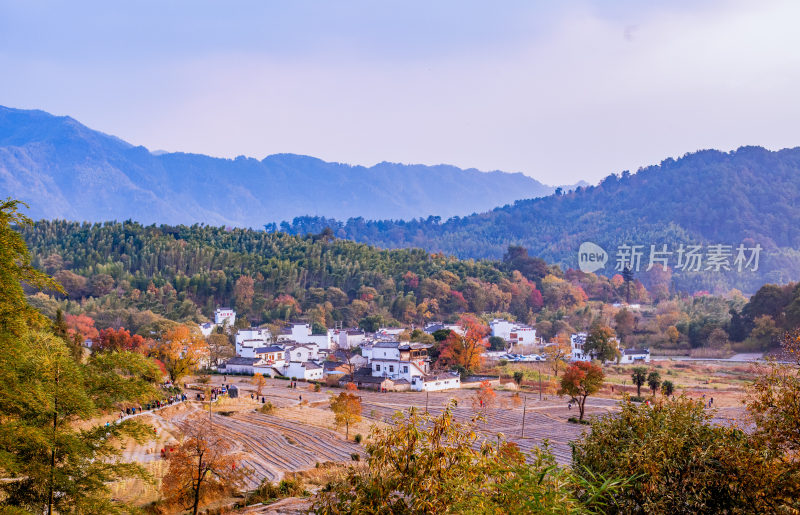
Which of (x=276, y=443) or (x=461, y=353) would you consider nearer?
(x=276, y=443)

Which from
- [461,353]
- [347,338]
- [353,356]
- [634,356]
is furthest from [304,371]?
[634,356]

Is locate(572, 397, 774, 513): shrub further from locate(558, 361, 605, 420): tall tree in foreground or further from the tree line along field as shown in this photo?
locate(558, 361, 605, 420): tall tree in foreground

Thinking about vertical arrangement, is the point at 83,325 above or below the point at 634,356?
below

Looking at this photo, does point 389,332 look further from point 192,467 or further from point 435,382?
point 192,467

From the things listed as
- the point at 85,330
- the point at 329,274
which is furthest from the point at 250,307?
the point at 85,330

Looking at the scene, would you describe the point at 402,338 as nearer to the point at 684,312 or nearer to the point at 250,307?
the point at 250,307

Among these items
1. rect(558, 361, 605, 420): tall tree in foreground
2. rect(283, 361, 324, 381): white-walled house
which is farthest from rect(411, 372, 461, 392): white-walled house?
rect(558, 361, 605, 420): tall tree in foreground

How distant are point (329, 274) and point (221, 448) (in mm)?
74667

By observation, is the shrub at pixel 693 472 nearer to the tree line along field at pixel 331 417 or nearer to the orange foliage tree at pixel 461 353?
the tree line along field at pixel 331 417

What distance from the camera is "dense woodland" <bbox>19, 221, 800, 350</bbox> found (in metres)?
66.6

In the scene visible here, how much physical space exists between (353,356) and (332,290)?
1161 inches

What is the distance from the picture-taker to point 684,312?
8269 centimetres

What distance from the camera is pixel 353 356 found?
190 ft

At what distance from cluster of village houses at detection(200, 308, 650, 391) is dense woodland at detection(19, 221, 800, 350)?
4.44 m
